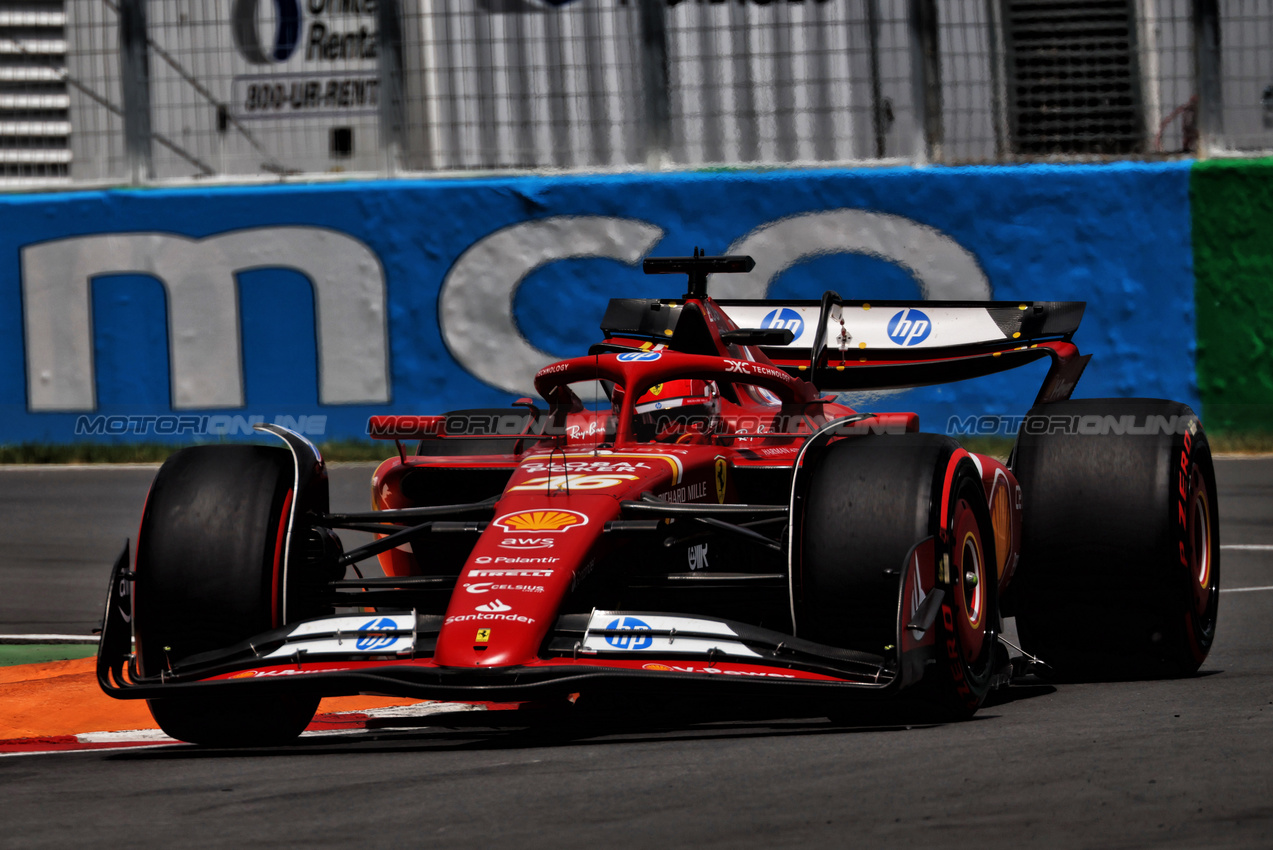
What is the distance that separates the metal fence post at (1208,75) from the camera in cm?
1422

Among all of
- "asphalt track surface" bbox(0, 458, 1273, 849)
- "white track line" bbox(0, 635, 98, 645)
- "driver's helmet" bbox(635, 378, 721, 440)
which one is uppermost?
"driver's helmet" bbox(635, 378, 721, 440)

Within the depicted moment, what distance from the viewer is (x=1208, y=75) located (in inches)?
562

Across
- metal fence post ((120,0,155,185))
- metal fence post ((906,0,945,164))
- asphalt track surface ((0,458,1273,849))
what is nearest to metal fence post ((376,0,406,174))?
metal fence post ((120,0,155,185))

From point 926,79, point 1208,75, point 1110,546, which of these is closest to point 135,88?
point 926,79

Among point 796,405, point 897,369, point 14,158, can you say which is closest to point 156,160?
point 14,158

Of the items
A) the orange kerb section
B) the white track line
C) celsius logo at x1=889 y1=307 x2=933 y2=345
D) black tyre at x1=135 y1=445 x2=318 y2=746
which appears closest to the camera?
black tyre at x1=135 y1=445 x2=318 y2=746

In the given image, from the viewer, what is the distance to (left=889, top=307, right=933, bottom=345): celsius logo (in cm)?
803

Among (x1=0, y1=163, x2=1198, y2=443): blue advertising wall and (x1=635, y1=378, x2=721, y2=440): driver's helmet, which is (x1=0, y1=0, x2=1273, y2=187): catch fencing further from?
(x1=635, y1=378, x2=721, y2=440): driver's helmet

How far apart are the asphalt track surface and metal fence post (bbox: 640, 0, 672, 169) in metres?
9.16

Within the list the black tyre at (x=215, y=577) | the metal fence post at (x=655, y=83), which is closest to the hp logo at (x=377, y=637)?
the black tyre at (x=215, y=577)

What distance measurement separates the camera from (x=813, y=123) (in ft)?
48.5

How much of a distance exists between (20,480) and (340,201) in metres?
3.51

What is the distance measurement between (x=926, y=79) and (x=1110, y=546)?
871 cm

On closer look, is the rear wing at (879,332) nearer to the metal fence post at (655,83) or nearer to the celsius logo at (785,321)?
the celsius logo at (785,321)
